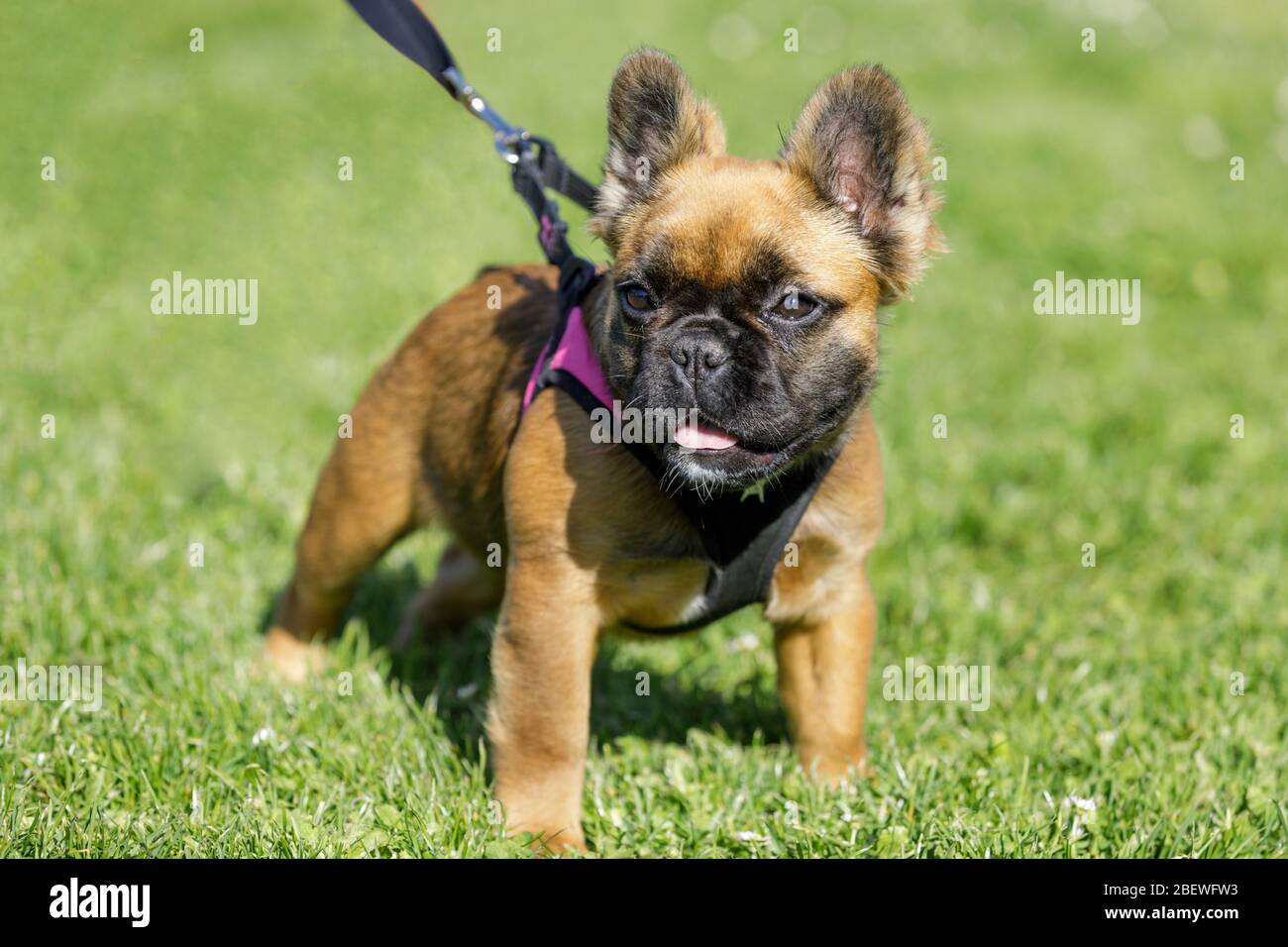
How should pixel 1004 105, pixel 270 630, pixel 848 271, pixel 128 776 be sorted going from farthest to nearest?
pixel 1004 105 < pixel 270 630 < pixel 128 776 < pixel 848 271

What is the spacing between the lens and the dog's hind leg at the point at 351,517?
15.6 ft

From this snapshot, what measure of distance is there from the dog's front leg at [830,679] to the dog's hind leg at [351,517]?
4.79ft

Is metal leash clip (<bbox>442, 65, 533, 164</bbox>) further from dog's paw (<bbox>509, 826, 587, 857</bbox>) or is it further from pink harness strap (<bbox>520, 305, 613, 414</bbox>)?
dog's paw (<bbox>509, 826, 587, 857</bbox>)

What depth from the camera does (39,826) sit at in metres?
3.58

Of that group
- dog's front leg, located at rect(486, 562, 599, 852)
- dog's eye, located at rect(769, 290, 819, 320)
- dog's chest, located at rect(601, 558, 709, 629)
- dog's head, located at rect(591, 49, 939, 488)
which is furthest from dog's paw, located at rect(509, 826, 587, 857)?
dog's eye, located at rect(769, 290, 819, 320)

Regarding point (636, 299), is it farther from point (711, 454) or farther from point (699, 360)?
point (711, 454)

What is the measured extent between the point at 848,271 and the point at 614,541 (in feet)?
3.29

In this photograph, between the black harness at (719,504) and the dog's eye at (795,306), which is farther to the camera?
the black harness at (719,504)

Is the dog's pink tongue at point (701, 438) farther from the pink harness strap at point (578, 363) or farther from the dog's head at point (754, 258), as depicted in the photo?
the pink harness strap at point (578, 363)

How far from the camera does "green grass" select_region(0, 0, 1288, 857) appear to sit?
403 cm

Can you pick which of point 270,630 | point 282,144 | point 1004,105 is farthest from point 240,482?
point 1004,105

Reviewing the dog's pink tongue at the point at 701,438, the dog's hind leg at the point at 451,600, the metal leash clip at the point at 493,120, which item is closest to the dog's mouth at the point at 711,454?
the dog's pink tongue at the point at 701,438
